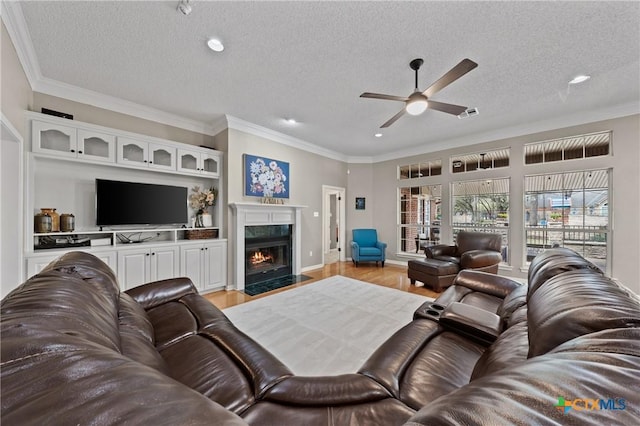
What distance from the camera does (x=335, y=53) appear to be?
2277mm

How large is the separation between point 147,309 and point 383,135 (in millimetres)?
4577

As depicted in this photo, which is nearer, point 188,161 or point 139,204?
point 139,204

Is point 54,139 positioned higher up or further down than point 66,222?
higher up

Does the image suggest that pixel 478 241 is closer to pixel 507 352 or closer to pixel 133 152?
pixel 507 352

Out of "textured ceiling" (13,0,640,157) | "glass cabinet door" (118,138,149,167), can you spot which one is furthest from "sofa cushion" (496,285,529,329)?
"glass cabinet door" (118,138,149,167)

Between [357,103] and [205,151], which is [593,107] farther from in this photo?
[205,151]

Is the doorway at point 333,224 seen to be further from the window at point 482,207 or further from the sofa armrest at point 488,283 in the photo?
the sofa armrest at point 488,283

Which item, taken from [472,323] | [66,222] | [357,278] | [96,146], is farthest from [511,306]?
[96,146]

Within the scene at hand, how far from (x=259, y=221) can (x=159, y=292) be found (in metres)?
2.45

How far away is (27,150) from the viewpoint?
2.49m

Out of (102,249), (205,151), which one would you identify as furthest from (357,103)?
(102,249)

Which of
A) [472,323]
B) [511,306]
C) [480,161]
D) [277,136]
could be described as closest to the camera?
[472,323]

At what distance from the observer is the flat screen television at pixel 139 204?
3.03 metres

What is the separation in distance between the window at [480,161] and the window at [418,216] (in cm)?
58
